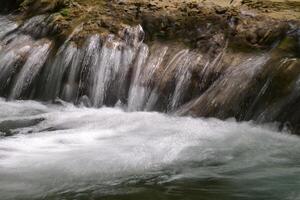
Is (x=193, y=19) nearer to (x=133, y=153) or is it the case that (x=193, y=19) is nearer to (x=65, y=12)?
(x=65, y=12)

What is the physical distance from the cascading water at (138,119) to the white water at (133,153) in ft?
0.04

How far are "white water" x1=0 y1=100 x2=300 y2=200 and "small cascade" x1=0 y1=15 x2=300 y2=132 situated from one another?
393 mm

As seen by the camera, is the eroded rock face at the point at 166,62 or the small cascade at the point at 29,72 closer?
the eroded rock face at the point at 166,62

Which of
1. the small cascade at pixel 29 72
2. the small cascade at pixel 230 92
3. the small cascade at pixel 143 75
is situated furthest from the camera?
the small cascade at pixel 29 72

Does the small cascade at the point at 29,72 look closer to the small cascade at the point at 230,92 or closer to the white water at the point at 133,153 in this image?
the white water at the point at 133,153

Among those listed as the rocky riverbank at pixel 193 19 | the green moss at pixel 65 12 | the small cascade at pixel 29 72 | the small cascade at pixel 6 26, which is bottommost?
the small cascade at pixel 29 72

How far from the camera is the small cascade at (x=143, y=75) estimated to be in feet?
26.1

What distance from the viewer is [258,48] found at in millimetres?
8727

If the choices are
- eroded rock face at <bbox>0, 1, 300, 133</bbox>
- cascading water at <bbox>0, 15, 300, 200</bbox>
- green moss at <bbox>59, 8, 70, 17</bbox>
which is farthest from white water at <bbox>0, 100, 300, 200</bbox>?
green moss at <bbox>59, 8, 70, 17</bbox>

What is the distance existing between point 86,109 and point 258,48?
9.75 feet

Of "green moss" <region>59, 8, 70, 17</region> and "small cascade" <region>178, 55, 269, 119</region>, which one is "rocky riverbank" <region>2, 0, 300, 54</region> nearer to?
"green moss" <region>59, 8, 70, 17</region>

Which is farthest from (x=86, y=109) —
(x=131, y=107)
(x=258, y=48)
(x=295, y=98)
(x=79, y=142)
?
(x=295, y=98)

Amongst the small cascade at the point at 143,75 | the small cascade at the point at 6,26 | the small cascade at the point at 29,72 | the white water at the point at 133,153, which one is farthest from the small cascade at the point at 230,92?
the small cascade at the point at 6,26

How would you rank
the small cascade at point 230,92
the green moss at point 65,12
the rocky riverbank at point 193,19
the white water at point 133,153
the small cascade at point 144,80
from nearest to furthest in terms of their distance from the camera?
the white water at point 133,153 → the small cascade at point 230,92 → the rocky riverbank at point 193,19 → the small cascade at point 144,80 → the green moss at point 65,12
